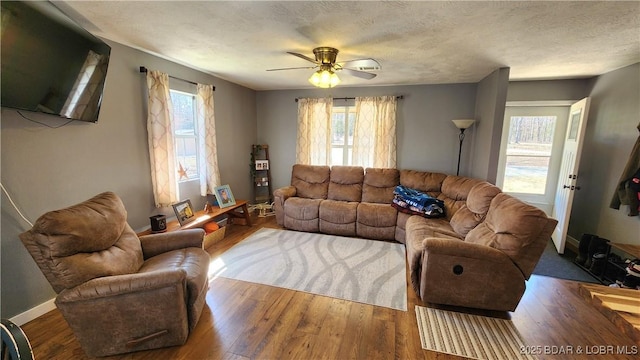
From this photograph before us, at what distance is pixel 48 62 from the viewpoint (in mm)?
1673

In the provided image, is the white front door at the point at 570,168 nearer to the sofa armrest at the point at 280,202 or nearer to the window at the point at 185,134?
the sofa armrest at the point at 280,202

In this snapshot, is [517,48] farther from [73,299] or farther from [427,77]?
[73,299]

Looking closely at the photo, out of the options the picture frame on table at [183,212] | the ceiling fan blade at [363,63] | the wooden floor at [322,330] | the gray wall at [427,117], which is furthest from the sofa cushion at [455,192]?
the picture frame on table at [183,212]

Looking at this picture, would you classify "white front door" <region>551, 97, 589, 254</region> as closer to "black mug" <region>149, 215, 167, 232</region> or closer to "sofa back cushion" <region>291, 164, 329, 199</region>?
"sofa back cushion" <region>291, 164, 329, 199</region>

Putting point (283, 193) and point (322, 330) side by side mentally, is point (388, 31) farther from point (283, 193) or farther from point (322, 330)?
point (283, 193)

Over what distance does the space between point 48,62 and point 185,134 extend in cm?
172

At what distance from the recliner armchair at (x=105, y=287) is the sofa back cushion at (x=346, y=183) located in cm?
261

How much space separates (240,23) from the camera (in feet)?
6.34

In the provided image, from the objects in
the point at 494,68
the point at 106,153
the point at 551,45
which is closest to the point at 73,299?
the point at 106,153

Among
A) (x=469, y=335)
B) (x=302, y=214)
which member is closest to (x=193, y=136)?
(x=302, y=214)

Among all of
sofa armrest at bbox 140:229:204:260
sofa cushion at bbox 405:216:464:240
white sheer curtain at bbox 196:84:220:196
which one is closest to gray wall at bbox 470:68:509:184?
sofa cushion at bbox 405:216:464:240

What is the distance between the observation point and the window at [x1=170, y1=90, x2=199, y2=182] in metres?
3.25

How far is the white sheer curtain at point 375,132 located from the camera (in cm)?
422

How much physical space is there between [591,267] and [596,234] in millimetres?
650
